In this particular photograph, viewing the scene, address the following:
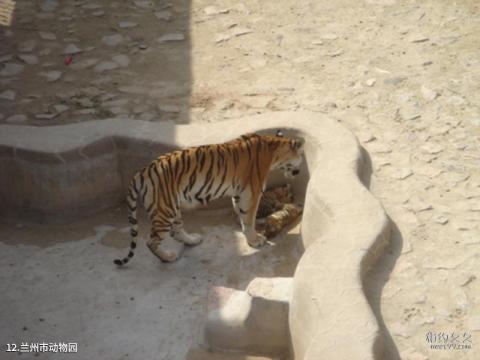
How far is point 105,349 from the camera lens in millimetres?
5324

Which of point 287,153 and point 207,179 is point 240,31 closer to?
point 287,153

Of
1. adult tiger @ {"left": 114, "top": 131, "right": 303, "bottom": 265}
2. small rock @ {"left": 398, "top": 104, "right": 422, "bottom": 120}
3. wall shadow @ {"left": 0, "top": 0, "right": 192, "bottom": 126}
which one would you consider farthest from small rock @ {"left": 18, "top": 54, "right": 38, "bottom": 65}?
small rock @ {"left": 398, "top": 104, "right": 422, "bottom": 120}

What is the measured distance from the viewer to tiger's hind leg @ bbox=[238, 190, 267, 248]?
19.4 feet

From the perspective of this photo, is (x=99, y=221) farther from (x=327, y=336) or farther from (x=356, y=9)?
(x=356, y=9)

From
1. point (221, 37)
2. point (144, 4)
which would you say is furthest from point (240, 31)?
point (144, 4)

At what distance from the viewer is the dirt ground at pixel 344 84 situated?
4.82 m

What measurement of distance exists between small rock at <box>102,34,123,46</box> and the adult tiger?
8.84 ft

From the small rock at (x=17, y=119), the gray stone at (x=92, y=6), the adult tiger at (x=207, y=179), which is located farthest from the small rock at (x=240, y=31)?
→ the adult tiger at (x=207, y=179)

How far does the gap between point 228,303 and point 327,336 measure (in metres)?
1.12

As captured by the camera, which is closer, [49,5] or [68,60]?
[68,60]

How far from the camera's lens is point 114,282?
232 inches

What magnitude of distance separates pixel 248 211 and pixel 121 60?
2.58m

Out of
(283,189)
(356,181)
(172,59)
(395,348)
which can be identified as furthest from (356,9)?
(395,348)

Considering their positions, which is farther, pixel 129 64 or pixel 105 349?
pixel 129 64
